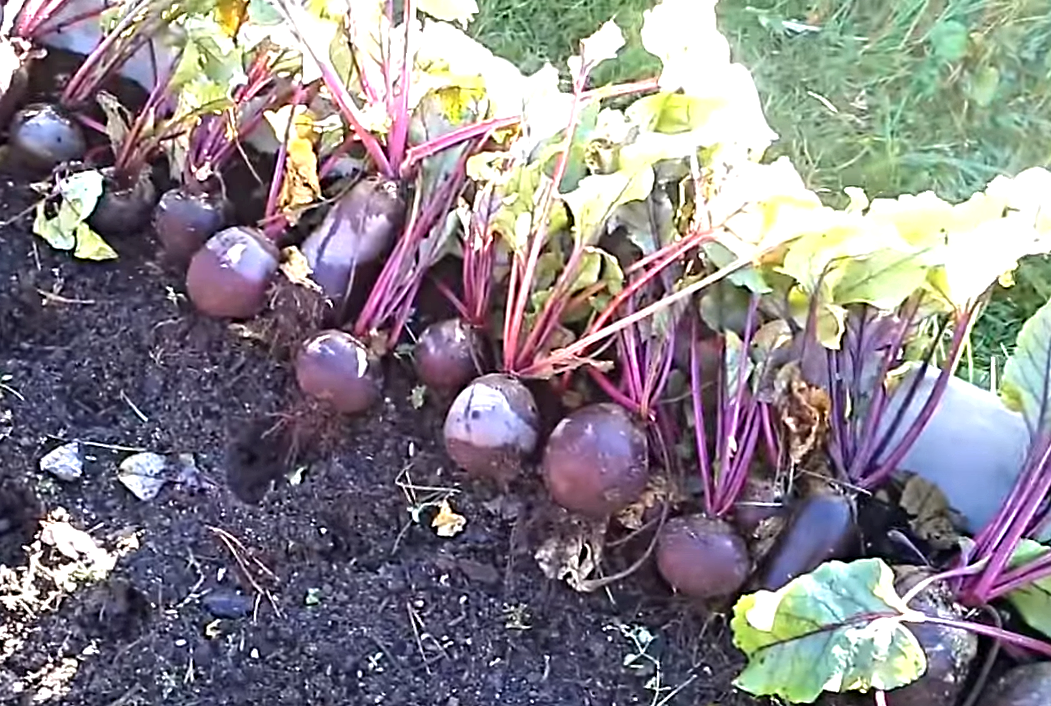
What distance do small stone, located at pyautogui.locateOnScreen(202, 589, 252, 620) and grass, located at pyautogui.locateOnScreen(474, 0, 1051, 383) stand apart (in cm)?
111

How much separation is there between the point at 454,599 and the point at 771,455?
377mm

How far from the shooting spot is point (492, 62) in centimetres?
171

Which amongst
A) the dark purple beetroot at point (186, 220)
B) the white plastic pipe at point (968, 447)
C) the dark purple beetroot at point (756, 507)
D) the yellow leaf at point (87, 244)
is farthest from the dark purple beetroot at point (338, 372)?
the white plastic pipe at point (968, 447)

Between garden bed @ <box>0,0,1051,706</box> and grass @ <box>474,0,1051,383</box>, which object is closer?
garden bed @ <box>0,0,1051,706</box>

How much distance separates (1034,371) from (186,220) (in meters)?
1.01

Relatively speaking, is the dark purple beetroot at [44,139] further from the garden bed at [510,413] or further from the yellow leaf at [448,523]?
the yellow leaf at [448,523]

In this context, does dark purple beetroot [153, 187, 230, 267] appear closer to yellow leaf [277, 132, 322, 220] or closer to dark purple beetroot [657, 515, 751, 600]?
yellow leaf [277, 132, 322, 220]

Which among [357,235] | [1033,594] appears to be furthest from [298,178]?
[1033,594]

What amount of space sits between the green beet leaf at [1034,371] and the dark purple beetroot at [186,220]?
3.16 feet

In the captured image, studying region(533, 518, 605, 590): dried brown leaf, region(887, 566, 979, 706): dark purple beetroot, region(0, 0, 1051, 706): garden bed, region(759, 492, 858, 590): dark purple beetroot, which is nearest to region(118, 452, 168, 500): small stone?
region(0, 0, 1051, 706): garden bed

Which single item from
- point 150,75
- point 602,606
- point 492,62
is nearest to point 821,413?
point 602,606

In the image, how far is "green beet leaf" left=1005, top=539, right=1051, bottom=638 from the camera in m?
1.48

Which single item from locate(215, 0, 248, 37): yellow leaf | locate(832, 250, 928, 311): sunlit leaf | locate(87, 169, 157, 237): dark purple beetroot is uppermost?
locate(215, 0, 248, 37): yellow leaf

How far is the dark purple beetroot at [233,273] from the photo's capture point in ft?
5.63
